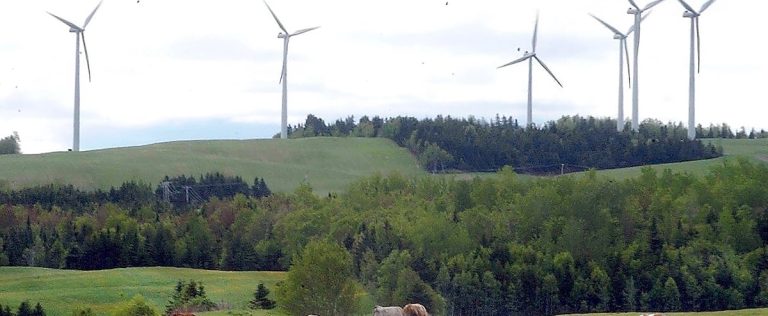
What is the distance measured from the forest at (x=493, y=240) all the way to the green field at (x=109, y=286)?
19.7 feet

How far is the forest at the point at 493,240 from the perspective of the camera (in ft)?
311

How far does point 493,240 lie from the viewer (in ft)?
353

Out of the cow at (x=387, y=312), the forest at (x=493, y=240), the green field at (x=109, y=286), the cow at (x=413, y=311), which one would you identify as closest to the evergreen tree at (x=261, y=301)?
the green field at (x=109, y=286)

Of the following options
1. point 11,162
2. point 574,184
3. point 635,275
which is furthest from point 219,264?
point 11,162

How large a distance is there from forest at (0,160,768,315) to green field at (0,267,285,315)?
6.00 meters

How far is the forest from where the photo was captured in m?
94.7

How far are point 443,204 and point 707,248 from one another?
26.8 m

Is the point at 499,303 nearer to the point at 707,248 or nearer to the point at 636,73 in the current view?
the point at 707,248

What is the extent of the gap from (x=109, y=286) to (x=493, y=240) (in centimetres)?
2784

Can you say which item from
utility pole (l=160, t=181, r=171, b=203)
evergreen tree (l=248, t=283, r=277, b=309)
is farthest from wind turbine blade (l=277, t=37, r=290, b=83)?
evergreen tree (l=248, t=283, r=277, b=309)

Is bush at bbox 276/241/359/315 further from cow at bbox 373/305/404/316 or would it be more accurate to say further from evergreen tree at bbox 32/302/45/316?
cow at bbox 373/305/404/316

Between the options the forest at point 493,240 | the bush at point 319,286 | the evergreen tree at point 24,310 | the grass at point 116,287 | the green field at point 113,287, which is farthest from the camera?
the forest at point 493,240

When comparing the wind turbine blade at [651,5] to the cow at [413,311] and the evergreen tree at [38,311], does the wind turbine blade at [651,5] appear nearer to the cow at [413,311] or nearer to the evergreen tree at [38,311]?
the cow at [413,311]

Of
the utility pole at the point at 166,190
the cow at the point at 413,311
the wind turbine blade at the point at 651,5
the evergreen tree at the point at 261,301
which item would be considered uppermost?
the wind turbine blade at the point at 651,5
